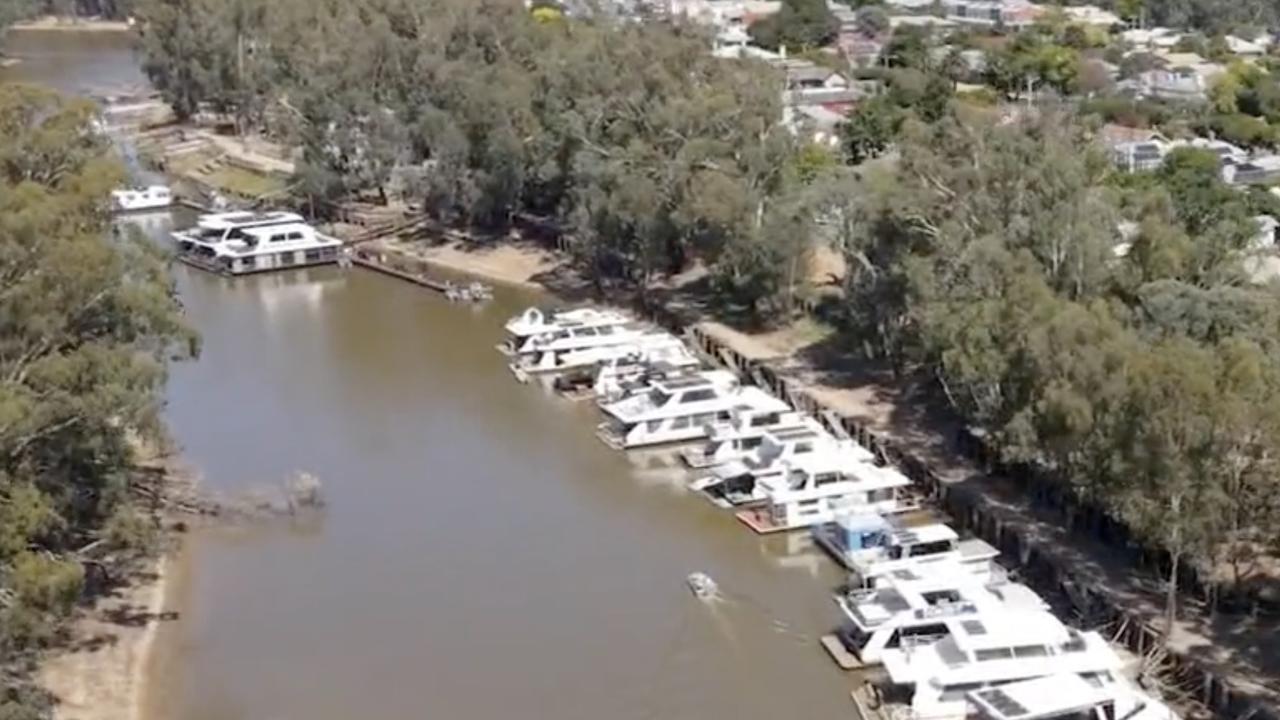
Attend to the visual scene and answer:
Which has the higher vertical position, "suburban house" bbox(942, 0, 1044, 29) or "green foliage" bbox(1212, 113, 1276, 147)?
"suburban house" bbox(942, 0, 1044, 29)

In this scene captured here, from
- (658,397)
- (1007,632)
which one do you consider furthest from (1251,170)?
(1007,632)

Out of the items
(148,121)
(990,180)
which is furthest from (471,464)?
(148,121)

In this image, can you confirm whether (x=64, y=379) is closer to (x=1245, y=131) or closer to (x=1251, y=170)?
(x=1251, y=170)

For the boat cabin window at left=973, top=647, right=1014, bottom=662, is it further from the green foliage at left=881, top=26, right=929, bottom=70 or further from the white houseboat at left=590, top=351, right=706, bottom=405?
the green foliage at left=881, top=26, right=929, bottom=70

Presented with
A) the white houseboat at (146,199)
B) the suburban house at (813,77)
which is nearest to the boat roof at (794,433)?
the white houseboat at (146,199)

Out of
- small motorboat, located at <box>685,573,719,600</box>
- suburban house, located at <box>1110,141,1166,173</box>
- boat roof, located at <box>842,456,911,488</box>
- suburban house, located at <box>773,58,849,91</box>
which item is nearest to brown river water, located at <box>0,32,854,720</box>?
small motorboat, located at <box>685,573,719,600</box>

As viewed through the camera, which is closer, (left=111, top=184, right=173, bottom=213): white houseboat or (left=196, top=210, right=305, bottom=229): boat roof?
(left=196, top=210, right=305, bottom=229): boat roof
